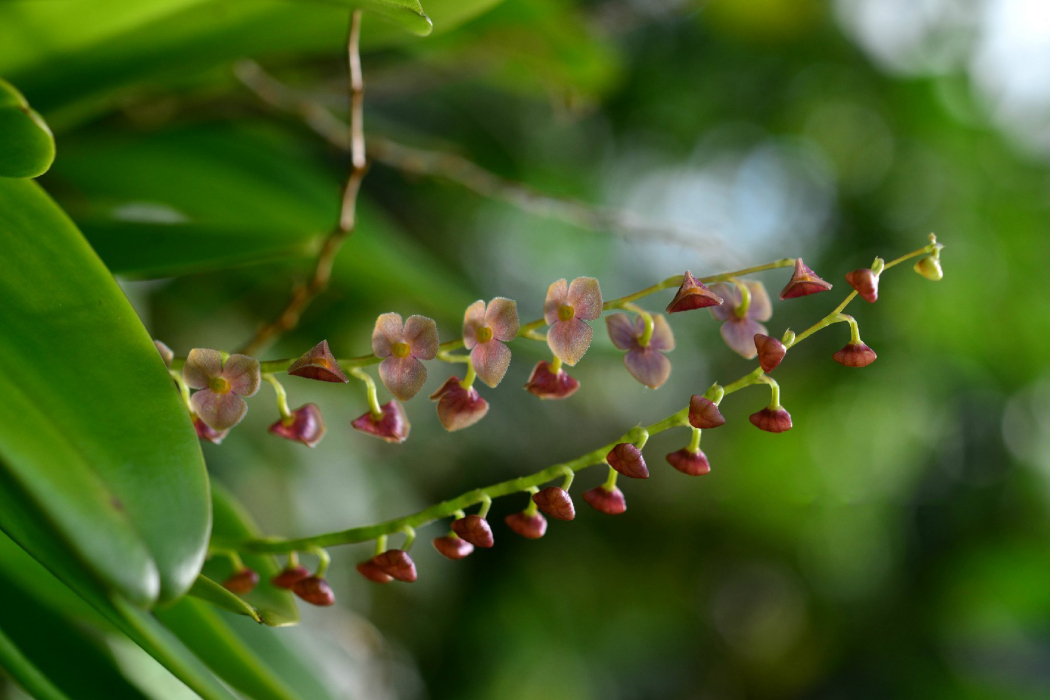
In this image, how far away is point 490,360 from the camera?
30 centimetres

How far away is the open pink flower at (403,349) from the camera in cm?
30

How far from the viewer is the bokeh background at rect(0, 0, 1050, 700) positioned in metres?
1.42

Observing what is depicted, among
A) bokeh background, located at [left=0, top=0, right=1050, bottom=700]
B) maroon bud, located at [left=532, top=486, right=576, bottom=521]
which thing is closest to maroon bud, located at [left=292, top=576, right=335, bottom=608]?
maroon bud, located at [left=532, top=486, right=576, bottom=521]

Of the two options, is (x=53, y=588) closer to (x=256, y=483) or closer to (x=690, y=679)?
(x=256, y=483)

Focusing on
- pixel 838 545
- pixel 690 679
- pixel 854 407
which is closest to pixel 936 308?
pixel 854 407

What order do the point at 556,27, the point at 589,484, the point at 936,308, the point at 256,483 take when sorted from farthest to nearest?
the point at 936,308, the point at 589,484, the point at 256,483, the point at 556,27

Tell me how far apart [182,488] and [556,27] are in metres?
0.67

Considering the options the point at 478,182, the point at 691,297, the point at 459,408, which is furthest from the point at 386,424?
the point at 478,182

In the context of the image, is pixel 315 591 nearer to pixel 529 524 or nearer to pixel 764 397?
pixel 529 524

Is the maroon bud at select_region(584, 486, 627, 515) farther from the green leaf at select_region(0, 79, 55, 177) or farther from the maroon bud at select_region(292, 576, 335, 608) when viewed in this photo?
the green leaf at select_region(0, 79, 55, 177)

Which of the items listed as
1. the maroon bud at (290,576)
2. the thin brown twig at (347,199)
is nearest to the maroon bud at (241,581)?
the maroon bud at (290,576)

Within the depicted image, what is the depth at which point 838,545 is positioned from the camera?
176cm

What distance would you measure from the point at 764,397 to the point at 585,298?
1.36m

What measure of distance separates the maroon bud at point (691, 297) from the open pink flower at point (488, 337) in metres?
0.06
